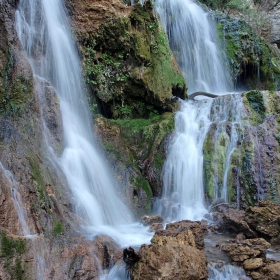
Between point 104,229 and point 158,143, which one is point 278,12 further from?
point 104,229

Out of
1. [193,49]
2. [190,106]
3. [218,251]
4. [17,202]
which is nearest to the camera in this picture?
[17,202]

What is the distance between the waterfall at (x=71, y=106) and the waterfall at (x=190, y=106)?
1.73 m

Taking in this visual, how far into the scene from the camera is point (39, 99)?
7.34m

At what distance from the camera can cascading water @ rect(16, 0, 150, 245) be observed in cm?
665

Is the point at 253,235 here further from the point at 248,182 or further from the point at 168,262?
the point at 168,262

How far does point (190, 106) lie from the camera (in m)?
10.8

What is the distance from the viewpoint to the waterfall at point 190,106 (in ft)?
28.1

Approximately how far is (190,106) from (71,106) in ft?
13.6

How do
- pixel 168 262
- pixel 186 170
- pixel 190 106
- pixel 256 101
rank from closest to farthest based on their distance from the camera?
1. pixel 168 262
2. pixel 186 170
3. pixel 256 101
4. pixel 190 106

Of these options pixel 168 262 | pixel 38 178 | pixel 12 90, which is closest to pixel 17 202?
pixel 38 178

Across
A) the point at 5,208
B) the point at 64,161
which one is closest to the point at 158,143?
the point at 64,161

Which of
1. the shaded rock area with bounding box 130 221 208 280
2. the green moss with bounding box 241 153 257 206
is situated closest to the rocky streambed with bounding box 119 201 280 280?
the shaded rock area with bounding box 130 221 208 280

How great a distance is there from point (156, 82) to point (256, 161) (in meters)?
4.09

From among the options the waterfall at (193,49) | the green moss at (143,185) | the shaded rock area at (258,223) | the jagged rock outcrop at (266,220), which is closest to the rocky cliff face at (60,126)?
the green moss at (143,185)
